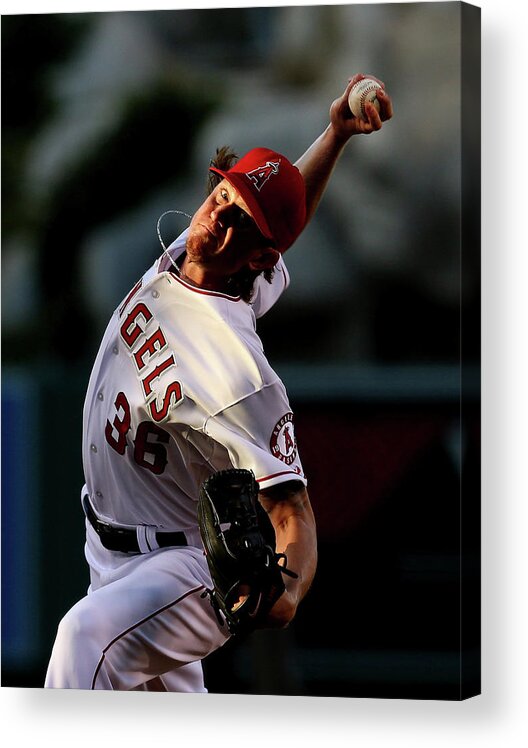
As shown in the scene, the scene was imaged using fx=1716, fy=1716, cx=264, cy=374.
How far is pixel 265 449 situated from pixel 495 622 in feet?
3.29

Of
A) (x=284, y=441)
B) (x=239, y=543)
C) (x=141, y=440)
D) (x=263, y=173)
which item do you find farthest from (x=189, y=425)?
(x=263, y=173)

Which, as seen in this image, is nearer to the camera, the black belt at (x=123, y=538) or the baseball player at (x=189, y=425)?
the baseball player at (x=189, y=425)

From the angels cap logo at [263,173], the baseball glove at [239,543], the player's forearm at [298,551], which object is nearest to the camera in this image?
the baseball glove at [239,543]

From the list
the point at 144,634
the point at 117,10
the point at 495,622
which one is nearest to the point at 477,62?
the point at 117,10

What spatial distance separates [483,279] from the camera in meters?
5.98

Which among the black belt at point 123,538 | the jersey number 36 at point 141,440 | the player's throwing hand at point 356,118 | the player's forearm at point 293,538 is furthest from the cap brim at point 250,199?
the black belt at point 123,538

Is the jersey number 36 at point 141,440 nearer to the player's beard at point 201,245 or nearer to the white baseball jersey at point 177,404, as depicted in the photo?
the white baseball jersey at point 177,404

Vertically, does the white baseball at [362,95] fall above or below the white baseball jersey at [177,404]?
above

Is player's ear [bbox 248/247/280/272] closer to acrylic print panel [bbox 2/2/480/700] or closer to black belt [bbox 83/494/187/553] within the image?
acrylic print panel [bbox 2/2/480/700]

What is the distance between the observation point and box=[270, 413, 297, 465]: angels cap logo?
19.5 ft

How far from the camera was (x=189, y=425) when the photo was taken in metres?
6.01

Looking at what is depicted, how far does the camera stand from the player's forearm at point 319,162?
600 centimetres

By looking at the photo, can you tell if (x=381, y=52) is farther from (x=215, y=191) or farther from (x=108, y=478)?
(x=108, y=478)

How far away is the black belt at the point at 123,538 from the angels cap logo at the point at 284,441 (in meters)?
0.48
